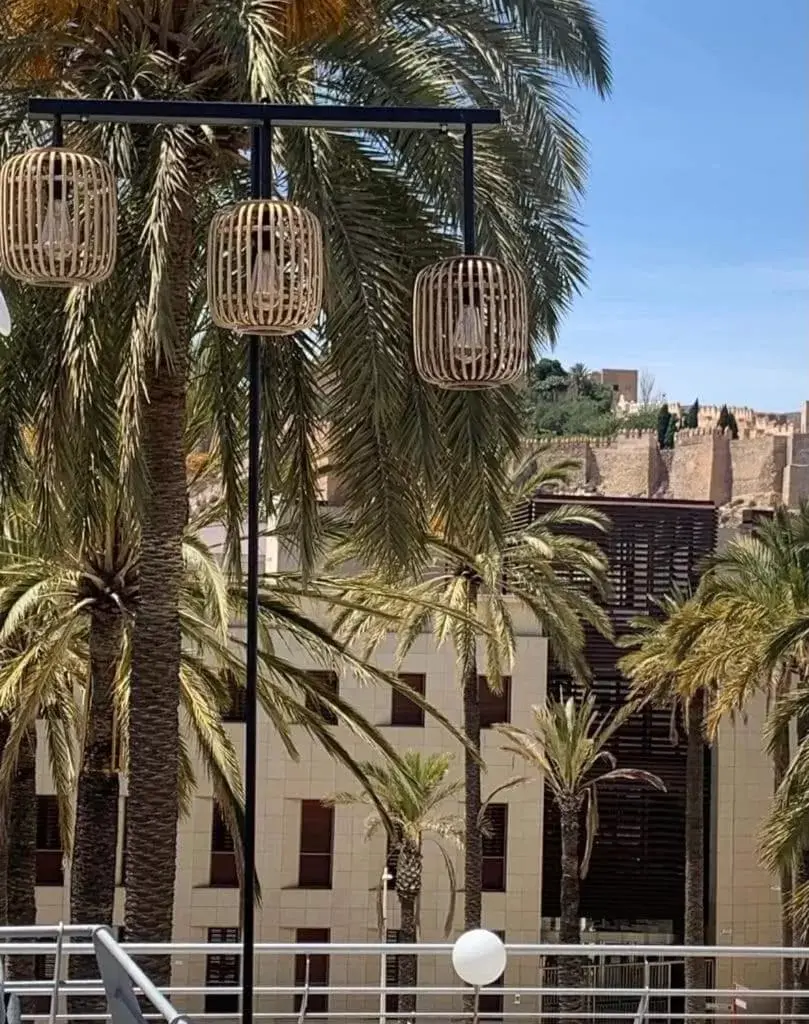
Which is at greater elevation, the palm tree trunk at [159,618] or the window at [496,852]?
the palm tree trunk at [159,618]

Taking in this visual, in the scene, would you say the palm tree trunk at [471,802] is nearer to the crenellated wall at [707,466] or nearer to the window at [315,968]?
the window at [315,968]

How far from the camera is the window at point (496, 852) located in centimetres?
2894

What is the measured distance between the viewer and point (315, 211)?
29.8ft

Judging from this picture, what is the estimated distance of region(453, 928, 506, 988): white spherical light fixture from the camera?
629cm

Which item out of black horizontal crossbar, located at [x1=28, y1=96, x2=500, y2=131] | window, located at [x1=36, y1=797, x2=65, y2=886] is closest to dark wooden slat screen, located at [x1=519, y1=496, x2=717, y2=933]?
window, located at [x1=36, y1=797, x2=65, y2=886]

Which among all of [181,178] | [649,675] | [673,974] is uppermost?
[181,178]

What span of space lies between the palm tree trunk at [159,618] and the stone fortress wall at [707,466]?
1969 inches

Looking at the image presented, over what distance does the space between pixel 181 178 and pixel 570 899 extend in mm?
17802

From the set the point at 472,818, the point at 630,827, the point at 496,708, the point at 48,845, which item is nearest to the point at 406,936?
the point at 472,818

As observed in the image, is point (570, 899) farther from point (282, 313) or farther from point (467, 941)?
point (282, 313)

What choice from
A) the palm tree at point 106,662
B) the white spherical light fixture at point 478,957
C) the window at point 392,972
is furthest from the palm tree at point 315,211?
the window at point 392,972

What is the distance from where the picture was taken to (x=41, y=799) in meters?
28.5

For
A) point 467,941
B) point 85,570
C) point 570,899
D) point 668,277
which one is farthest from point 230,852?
point 668,277

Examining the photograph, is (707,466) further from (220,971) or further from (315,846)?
(220,971)
